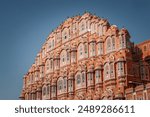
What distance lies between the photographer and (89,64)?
5181 cm

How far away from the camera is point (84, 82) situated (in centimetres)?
5172

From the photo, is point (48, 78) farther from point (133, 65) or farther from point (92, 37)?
point (133, 65)

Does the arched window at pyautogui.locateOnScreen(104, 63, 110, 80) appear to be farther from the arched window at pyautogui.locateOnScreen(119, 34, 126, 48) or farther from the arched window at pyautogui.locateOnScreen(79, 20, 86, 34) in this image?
the arched window at pyautogui.locateOnScreen(79, 20, 86, 34)

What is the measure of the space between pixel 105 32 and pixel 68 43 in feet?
31.7

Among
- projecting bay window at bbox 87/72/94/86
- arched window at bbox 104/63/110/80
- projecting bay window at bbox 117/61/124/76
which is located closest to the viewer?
projecting bay window at bbox 117/61/124/76

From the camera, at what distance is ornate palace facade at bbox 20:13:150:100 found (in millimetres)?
46500

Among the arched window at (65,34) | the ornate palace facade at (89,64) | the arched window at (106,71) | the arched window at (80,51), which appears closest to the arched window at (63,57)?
the ornate palace facade at (89,64)

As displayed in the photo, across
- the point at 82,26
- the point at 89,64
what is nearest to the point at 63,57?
the point at 82,26

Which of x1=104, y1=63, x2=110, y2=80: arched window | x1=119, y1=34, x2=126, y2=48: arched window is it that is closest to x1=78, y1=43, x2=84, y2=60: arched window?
x1=104, y1=63, x2=110, y2=80: arched window

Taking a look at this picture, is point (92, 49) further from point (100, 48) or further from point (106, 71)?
point (106, 71)

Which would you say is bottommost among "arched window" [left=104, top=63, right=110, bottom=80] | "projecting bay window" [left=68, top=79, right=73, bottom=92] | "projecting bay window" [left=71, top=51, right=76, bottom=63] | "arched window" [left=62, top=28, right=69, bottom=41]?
"projecting bay window" [left=68, top=79, right=73, bottom=92]

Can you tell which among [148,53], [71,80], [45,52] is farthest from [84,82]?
[45,52]

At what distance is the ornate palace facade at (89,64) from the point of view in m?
46.5

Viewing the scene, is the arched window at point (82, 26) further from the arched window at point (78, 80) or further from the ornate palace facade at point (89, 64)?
the arched window at point (78, 80)
